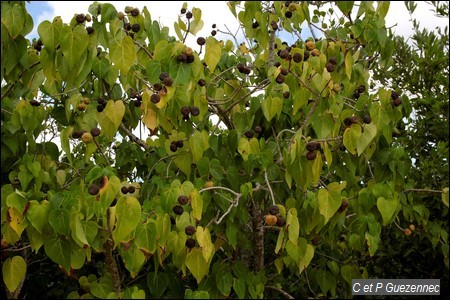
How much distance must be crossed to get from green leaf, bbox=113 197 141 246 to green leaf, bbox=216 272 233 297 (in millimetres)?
782

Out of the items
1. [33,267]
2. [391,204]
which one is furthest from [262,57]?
[33,267]

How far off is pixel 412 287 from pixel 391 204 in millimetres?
1400

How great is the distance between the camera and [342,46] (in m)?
3.04

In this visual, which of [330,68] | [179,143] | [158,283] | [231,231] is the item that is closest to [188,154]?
[179,143]

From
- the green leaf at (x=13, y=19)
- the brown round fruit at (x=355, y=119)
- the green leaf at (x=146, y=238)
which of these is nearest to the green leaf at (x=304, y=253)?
the brown round fruit at (x=355, y=119)

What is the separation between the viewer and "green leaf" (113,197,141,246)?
2.08 m

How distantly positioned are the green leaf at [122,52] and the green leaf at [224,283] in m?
1.07

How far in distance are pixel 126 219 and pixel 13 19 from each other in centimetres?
92

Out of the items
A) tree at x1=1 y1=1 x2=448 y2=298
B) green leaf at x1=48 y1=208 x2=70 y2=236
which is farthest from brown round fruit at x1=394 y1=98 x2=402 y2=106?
green leaf at x1=48 y1=208 x2=70 y2=236

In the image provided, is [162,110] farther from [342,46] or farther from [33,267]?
[33,267]

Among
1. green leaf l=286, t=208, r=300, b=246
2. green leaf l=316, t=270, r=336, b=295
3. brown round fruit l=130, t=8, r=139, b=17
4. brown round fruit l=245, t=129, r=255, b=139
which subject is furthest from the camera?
green leaf l=316, t=270, r=336, b=295

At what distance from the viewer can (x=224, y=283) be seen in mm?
2738

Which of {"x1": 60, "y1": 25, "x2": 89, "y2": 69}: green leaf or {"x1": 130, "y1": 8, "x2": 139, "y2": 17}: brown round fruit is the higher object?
{"x1": 130, "y1": 8, "x2": 139, "y2": 17}: brown round fruit

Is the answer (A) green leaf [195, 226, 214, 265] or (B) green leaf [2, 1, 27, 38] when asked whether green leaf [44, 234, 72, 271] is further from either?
(B) green leaf [2, 1, 27, 38]
